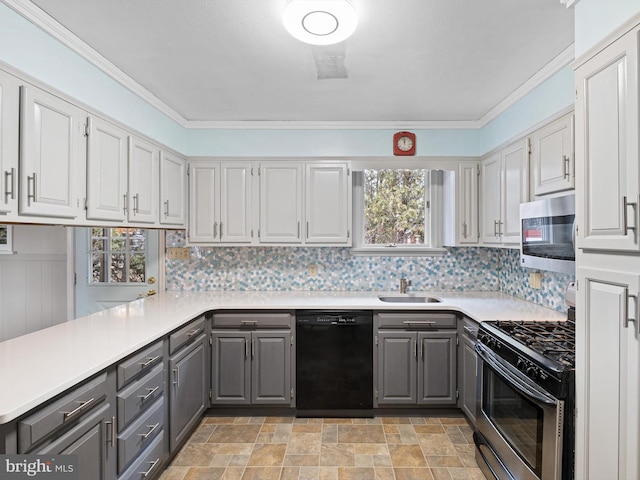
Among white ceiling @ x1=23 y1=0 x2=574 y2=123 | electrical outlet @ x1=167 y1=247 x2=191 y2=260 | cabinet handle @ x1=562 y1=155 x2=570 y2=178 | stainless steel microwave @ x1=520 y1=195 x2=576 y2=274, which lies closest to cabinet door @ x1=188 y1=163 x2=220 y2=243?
electrical outlet @ x1=167 y1=247 x2=191 y2=260

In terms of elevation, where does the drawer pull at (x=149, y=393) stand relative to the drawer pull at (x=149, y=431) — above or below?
above

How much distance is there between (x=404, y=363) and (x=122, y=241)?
8.55 ft

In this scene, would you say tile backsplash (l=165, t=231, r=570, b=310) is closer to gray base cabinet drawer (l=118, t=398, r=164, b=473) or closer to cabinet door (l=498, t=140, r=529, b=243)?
cabinet door (l=498, t=140, r=529, b=243)

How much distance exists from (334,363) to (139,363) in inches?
59.9

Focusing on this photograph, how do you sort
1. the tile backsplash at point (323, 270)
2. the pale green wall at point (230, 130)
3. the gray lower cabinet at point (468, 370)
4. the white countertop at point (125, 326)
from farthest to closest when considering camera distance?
the tile backsplash at point (323, 270)
the gray lower cabinet at point (468, 370)
the pale green wall at point (230, 130)
the white countertop at point (125, 326)

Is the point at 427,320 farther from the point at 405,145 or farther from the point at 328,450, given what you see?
the point at 405,145

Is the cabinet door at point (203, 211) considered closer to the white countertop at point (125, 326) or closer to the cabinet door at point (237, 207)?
the cabinet door at point (237, 207)

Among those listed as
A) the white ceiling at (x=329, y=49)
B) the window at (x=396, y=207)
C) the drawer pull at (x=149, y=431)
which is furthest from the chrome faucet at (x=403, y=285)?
the drawer pull at (x=149, y=431)

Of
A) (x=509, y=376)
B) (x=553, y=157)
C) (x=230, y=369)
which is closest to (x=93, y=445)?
(x=230, y=369)

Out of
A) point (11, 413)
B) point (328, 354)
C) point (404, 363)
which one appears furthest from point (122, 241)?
point (404, 363)

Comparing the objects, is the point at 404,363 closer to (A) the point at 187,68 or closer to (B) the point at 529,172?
(B) the point at 529,172

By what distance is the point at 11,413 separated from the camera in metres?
1.19

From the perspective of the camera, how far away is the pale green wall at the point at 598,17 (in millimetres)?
1275

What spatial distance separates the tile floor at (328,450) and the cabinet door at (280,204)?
1512mm
